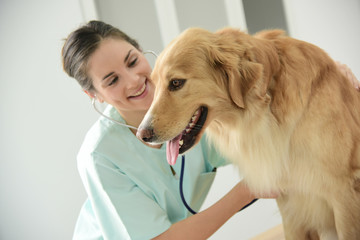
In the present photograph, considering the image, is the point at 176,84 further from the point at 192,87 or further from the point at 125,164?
the point at 125,164

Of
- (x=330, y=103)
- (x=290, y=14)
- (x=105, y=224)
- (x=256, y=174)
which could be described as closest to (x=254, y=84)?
(x=330, y=103)

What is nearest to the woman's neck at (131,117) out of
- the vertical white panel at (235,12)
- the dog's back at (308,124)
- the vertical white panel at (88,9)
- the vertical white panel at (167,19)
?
the dog's back at (308,124)

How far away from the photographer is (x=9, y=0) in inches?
74.8

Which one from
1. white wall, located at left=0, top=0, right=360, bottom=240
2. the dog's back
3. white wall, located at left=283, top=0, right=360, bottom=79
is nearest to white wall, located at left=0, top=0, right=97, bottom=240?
white wall, located at left=0, top=0, right=360, bottom=240

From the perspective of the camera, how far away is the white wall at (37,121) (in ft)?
6.40

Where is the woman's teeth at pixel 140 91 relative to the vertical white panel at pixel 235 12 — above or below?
below

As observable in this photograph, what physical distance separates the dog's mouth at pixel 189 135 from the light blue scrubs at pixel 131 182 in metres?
0.26

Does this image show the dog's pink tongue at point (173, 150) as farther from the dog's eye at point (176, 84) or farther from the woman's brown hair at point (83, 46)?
the woman's brown hair at point (83, 46)

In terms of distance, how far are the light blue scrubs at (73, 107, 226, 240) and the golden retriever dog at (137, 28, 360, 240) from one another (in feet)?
0.84

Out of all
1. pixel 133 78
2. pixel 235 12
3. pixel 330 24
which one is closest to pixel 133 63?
pixel 133 78

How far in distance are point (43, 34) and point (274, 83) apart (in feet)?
4.86

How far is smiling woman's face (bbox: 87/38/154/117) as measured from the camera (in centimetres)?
121

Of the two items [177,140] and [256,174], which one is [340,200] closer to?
[256,174]

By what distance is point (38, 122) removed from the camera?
6.64 feet
